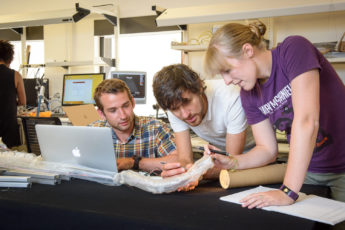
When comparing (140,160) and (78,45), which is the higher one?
(78,45)

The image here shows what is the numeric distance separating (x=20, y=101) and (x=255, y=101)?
2.59m

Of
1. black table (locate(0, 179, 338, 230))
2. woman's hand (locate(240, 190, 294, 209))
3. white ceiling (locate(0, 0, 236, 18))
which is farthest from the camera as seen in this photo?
white ceiling (locate(0, 0, 236, 18))

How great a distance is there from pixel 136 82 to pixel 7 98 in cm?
118

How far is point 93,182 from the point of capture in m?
1.24

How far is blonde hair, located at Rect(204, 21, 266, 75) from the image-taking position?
1.11 metres

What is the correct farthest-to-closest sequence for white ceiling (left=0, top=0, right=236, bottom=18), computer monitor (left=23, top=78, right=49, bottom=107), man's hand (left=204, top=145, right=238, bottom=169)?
computer monitor (left=23, top=78, right=49, bottom=107), white ceiling (left=0, top=0, right=236, bottom=18), man's hand (left=204, top=145, right=238, bottom=169)

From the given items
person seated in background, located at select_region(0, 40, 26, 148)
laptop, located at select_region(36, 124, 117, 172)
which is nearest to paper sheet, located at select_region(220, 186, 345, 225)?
laptop, located at select_region(36, 124, 117, 172)

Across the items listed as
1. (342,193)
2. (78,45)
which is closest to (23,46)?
(78,45)

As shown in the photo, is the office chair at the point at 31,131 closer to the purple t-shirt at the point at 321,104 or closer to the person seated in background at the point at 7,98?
the person seated in background at the point at 7,98

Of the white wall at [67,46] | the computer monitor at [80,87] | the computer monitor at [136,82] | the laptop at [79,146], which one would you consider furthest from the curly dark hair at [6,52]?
the laptop at [79,146]

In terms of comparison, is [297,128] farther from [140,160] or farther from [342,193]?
[140,160]

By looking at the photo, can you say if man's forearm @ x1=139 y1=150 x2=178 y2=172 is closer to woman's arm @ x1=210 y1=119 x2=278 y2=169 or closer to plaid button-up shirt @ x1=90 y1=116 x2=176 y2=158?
plaid button-up shirt @ x1=90 y1=116 x2=176 y2=158

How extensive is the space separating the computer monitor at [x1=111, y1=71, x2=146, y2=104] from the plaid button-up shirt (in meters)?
1.66

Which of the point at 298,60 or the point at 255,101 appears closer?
the point at 298,60
